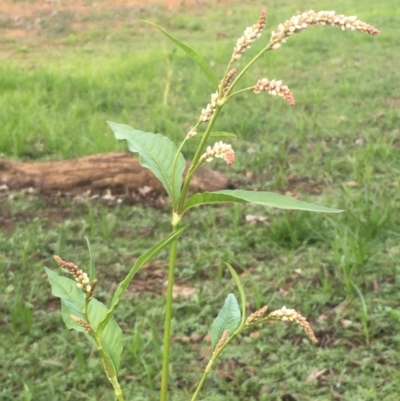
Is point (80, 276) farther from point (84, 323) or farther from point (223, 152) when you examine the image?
point (223, 152)

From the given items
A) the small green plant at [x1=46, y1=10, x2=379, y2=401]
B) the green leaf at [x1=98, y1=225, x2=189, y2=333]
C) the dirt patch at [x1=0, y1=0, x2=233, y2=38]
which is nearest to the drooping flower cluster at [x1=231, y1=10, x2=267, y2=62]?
the small green plant at [x1=46, y1=10, x2=379, y2=401]

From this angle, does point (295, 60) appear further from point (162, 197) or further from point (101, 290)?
point (101, 290)

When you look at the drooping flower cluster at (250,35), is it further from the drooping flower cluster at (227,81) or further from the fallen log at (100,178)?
the fallen log at (100,178)

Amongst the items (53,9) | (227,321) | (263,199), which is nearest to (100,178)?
(227,321)

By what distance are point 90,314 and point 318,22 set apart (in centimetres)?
56

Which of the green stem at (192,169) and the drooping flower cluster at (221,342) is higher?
the green stem at (192,169)

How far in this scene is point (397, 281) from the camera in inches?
113

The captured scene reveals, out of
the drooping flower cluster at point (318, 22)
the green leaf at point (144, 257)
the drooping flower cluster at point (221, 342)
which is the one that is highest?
the drooping flower cluster at point (318, 22)

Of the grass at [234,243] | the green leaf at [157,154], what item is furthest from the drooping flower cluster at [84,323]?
the grass at [234,243]

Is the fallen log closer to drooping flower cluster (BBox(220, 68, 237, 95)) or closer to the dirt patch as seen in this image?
drooping flower cluster (BBox(220, 68, 237, 95))

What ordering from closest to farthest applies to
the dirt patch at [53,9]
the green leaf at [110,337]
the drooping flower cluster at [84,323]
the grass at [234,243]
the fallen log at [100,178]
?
1. the drooping flower cluster at [84,323]
2. the green leaf at [110,337]
3. the grass at [234,243]
4. the fallen log at [100,178]
5. the dirt patch at [53,9]

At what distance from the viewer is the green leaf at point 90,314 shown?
1.01 m

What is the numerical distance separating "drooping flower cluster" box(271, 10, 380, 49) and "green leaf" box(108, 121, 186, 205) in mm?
251

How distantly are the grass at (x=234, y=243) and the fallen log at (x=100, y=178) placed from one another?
0.50 ft
